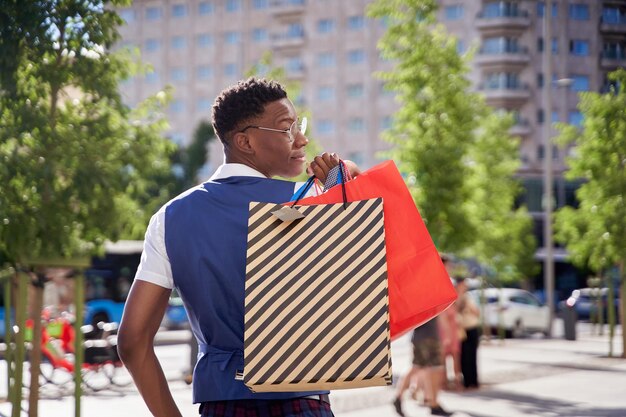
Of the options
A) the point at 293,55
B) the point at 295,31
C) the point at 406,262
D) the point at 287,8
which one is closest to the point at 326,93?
the point at 293,55

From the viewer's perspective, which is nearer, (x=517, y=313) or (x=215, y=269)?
(x=215, y=269)

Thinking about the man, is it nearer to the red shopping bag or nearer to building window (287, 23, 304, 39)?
the red shopping bag

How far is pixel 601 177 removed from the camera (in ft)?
69.9

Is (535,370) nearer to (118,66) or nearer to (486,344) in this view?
(486,344)

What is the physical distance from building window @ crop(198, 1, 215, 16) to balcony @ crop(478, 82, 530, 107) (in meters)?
23.6

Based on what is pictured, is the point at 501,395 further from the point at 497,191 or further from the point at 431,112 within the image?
the point at 497,191

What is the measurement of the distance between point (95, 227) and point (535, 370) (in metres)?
12.0

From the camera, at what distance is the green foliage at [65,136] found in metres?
8.55

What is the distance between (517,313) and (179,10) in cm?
5743

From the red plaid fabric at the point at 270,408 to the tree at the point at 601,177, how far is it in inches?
757

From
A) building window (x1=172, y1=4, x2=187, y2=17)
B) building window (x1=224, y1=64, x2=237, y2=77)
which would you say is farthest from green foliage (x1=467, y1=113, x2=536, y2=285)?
building window (x1=172, y1=4, x2=187, y2=17)

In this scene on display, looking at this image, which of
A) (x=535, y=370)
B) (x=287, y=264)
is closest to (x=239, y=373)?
(x=287, y=264)

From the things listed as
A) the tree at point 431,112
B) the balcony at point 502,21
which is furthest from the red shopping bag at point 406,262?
the balcony at point 502,21

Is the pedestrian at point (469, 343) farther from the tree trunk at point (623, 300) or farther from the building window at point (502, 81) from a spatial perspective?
the building window at point (502, 81)
